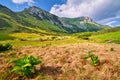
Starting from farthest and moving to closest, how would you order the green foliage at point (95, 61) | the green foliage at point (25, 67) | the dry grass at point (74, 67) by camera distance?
1. the green foliage at point (95, 61)
2. the dry grass at point (74, 67)
3. the green foliage at point (25, 67)

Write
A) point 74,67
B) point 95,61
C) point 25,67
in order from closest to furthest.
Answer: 1. point 25,67
2. point 74,67
3. point 95,61

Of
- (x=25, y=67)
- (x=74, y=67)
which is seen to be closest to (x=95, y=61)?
(x=74, y=67)

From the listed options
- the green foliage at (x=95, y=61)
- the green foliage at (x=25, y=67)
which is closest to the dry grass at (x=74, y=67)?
the green foliage at (x=95, y=61)

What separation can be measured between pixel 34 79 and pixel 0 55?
6076mm

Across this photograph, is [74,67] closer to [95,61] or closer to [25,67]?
[95,61]

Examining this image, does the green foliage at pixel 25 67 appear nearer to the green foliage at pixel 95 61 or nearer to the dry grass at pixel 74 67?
the dry grass at pixel 74 67

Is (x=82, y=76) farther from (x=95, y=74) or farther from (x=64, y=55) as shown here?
(x=64, y=55)

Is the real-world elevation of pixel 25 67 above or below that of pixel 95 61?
below

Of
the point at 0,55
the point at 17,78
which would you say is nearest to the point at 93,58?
the point at 17,78

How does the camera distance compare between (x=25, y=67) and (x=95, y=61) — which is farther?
(x=95, y=61)

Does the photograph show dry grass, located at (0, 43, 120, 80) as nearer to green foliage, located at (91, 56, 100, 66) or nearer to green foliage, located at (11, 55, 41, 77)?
green foliage, located at (91, 56, 100, 66)

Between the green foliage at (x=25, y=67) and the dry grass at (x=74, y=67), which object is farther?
the dry grass at (x=74, y=67)

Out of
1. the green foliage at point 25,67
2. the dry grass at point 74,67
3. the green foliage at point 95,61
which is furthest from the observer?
the green foliage at point 95,61

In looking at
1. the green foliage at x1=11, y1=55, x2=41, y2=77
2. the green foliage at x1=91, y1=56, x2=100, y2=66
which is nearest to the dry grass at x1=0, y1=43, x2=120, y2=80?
the green foliage at x1=91, y1=56, x2=100, y2=66
